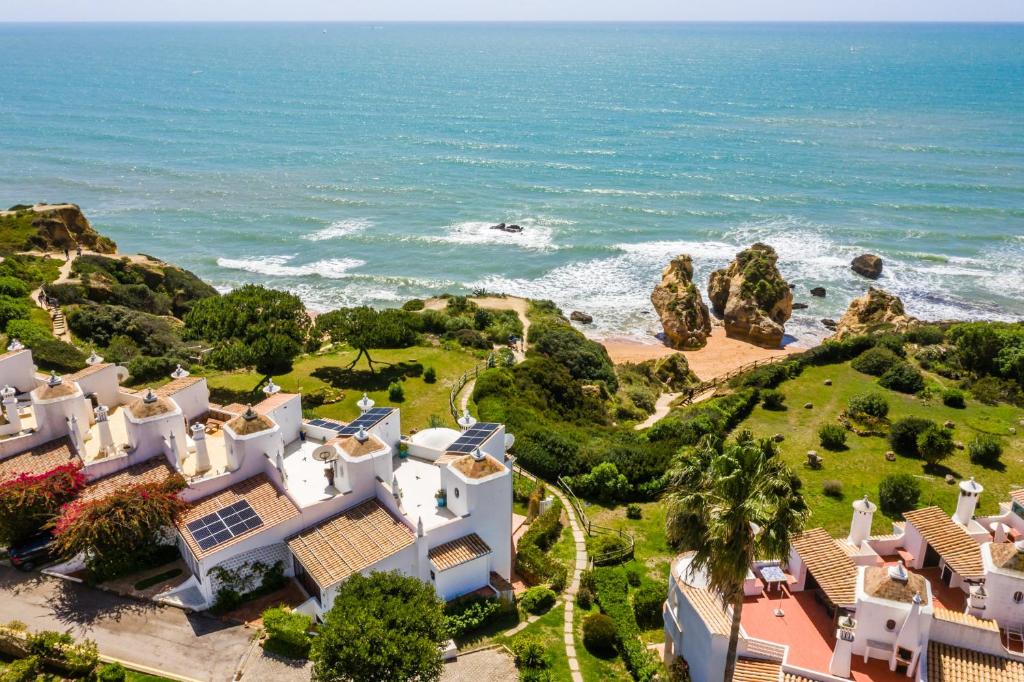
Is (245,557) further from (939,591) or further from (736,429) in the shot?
(736,429)

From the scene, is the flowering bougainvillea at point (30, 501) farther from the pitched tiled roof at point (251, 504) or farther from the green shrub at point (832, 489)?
the green shrub at point (832, 489)

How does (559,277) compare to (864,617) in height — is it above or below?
below

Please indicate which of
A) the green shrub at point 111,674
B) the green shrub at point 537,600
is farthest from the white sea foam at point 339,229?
the green shrub at point 111,674

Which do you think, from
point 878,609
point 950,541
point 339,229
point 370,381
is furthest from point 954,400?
point 339,229

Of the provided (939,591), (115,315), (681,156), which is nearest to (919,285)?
(681,156)

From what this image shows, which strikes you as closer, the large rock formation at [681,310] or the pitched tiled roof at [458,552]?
the pitched tiled roof at [458,552]

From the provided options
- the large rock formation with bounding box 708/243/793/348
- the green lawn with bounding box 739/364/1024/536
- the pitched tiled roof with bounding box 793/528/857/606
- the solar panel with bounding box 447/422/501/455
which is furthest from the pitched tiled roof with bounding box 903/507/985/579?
the large rock formation with bounding box 708/243/793/348

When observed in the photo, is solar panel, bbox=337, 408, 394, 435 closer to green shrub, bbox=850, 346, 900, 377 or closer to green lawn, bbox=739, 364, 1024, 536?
green lawn, bbox=739, 364, 1024, 536

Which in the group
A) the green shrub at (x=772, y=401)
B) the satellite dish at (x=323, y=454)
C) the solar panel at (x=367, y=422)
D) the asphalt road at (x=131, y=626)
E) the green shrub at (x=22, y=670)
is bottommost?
the green shrub at (x=772, y=401)
